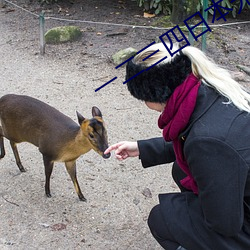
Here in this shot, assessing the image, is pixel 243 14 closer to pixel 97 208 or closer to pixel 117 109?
pixel 117 109

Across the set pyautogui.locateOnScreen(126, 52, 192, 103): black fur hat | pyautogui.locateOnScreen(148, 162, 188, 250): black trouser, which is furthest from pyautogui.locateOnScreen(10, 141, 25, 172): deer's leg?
pyautogui.locateOnScreen(126, 52, 192, 103): black fur hat

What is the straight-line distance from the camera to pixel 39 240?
2.95 meters

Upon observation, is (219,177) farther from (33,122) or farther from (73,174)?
(33,122)

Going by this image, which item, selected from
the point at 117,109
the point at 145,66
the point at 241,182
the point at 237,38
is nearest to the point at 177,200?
the point at 241,182

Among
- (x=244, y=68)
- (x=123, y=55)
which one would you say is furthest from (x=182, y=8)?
(x=244, y=68)

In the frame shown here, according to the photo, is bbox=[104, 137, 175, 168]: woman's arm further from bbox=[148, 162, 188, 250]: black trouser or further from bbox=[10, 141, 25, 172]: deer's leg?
bbox=[10, 141, 25, 172]: deer's leg

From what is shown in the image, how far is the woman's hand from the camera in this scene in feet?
8.39

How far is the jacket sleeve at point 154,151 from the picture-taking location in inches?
103

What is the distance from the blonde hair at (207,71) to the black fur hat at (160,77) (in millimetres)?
20

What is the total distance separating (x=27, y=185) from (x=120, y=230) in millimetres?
826

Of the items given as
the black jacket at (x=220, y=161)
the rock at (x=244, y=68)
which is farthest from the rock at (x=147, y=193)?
the rock at (x=244, y=68)

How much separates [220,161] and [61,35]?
474 cm

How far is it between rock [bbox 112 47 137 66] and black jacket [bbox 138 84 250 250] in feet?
11.8

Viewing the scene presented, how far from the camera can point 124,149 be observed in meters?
2.58
